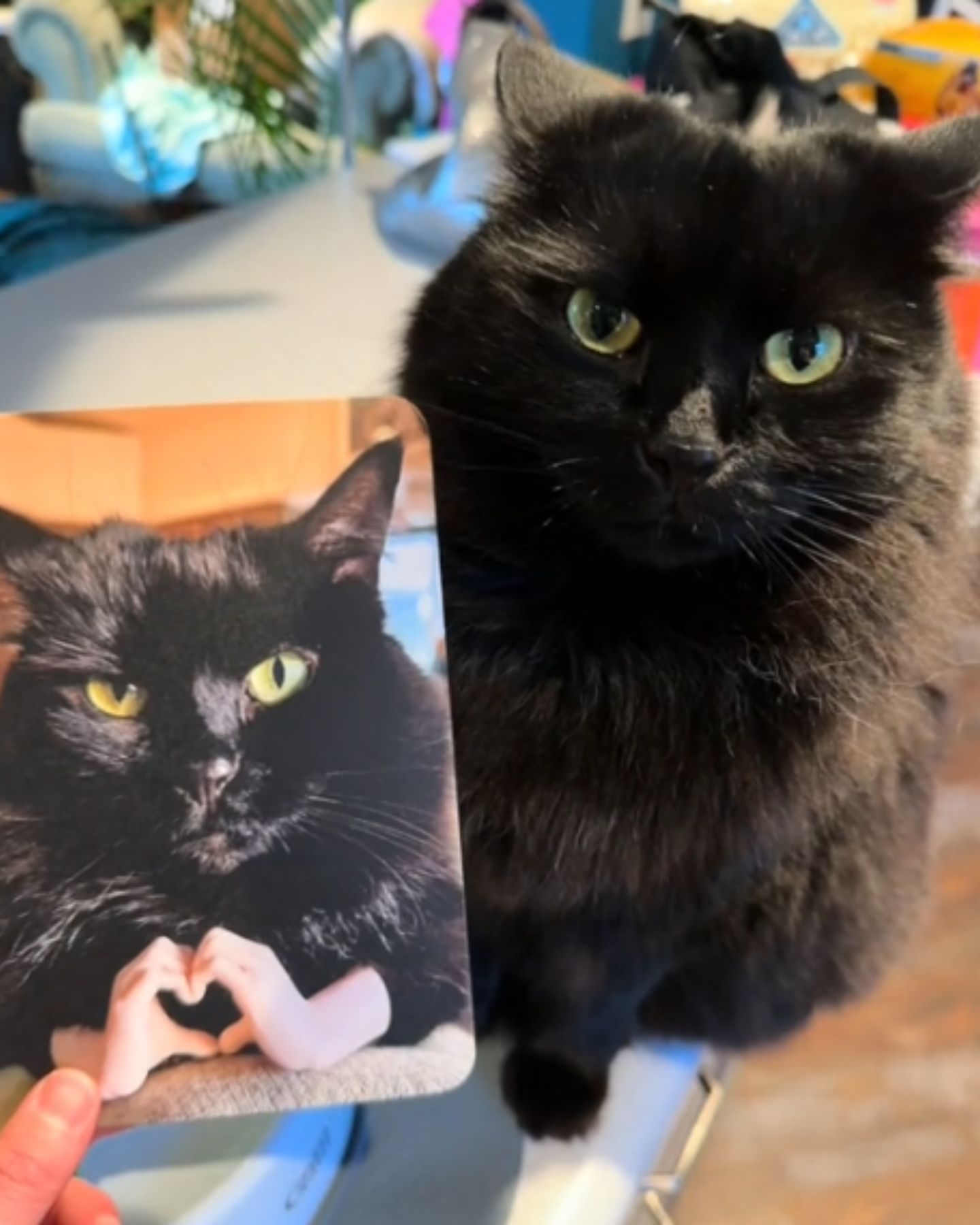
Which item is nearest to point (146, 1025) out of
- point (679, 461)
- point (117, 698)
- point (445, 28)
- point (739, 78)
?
point (117, 698)

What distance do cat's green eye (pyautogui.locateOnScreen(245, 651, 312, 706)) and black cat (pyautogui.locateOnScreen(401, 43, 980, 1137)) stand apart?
11cm

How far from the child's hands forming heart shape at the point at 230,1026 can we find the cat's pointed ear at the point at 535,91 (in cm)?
49

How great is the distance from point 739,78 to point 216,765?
119cm

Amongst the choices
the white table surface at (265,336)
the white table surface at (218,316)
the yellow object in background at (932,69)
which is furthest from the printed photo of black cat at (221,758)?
the yellow object in background at (932,69)

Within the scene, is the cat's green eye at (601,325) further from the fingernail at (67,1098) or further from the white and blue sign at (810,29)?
the white and blue sign at (810,29)

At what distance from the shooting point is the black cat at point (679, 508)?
58cm

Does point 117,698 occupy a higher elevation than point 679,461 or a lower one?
lower

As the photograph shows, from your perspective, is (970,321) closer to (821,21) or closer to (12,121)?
(821,21)

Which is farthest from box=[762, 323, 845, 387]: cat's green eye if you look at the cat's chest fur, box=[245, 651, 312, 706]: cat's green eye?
box=[245, 651, 312, 706]: cat's green eye

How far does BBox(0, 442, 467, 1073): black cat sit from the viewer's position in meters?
0.57

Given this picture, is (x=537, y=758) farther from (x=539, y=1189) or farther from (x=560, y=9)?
(x=560, y=9)

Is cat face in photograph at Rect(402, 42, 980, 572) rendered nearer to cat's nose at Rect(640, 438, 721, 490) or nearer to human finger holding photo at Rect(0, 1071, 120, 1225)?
cat's nose at Rect(640, 438, 721, 490)

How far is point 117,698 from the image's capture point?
1.90 feet

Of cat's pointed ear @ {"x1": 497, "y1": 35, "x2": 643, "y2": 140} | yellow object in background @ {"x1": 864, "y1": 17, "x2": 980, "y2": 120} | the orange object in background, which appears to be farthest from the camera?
yellow object in background @ {"x1": 864, "y1": 17, "x2": 980, "y2": 120}
